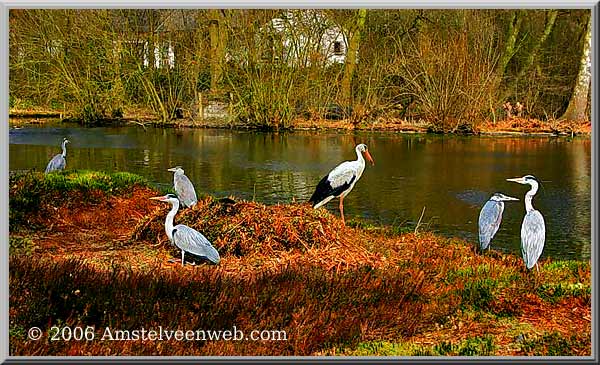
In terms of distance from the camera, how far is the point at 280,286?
6918 millimetres

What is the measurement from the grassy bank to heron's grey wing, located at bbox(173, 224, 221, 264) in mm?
141

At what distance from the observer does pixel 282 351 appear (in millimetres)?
6543

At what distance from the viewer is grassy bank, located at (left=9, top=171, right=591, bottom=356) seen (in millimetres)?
6582

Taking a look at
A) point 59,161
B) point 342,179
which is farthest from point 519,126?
point 59,161

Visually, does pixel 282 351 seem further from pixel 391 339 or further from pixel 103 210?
pixel 103 210

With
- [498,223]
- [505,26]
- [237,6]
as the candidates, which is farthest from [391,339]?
[505,26]

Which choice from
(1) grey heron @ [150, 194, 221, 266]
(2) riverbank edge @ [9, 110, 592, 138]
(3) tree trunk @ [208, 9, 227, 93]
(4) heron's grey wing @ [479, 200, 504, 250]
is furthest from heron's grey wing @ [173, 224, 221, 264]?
(4) heron's grey wing @ [479, 200, 504, 250]

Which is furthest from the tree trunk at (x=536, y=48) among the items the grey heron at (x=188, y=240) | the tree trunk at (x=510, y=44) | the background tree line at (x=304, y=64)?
the grey heron at (x=188, y=240)

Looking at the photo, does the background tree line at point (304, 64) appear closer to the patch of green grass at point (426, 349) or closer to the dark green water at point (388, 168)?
the dark green water at point (388, 168)

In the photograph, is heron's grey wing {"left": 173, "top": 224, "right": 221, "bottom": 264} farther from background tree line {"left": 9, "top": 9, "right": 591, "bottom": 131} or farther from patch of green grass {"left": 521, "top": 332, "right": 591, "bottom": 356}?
patch of green grass {"left": 521, "top": 332, "right": 591, "bottom": 356}

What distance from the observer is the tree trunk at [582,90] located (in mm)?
7977

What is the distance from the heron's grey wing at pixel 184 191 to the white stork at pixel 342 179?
47.5 inches

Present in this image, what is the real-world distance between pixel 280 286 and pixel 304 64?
2914mm

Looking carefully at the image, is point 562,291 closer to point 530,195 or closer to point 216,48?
point 530,195
